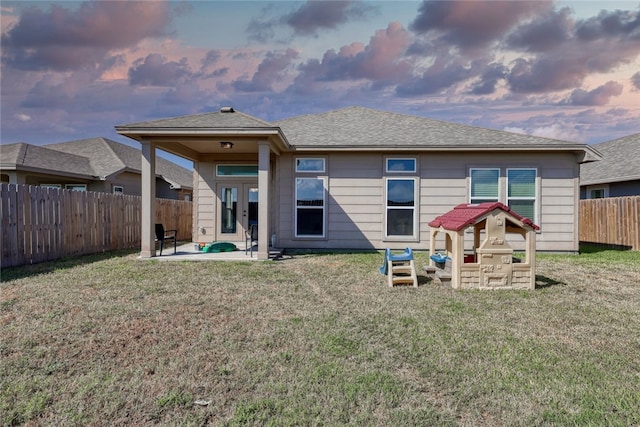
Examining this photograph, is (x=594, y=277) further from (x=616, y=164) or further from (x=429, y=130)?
(x=616, y=164)

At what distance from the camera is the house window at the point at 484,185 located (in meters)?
9.72

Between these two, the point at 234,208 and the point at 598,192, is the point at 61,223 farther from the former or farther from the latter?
the point at 598,192

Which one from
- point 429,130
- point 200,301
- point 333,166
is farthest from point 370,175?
point 200,301

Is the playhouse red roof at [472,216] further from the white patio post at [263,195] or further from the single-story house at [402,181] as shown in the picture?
the white patio post at [263,195]

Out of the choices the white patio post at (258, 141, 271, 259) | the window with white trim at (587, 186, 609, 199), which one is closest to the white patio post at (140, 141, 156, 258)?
the white patio post at (258, 141, 271, 259)

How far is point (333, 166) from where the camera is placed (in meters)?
9.95

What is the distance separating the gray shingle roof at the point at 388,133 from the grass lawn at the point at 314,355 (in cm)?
496

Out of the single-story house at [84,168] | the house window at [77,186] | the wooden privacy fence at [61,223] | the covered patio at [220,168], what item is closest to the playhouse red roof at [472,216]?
the covered patio at [220,168]

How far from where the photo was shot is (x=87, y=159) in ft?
55.8

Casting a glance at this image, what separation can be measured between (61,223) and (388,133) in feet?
29.7

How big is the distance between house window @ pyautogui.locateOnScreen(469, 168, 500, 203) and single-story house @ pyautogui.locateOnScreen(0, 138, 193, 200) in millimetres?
15278

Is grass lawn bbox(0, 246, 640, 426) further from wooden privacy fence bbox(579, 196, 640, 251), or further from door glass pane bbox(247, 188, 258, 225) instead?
wooden privacy fence bbox(579, 196, 640, 251)

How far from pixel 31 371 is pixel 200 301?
2095mm

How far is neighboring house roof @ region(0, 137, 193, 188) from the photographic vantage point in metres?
13.6
